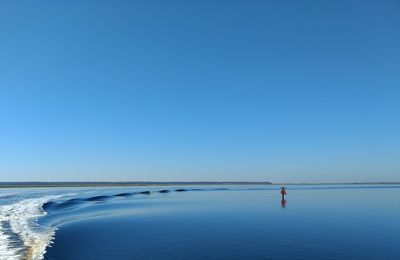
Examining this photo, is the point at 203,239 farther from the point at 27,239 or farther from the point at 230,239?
the point at 27,239

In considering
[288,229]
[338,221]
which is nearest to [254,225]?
[288,229]

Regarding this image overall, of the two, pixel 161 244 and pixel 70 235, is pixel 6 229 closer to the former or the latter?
pixel 70 235

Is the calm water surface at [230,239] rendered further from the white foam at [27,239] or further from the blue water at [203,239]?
the white foam at [27,239]

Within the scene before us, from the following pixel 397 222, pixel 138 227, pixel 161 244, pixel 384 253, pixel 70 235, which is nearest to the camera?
pixel 384 253

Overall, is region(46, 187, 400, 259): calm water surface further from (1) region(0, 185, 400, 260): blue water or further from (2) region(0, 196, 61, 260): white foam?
(2) region(0, 196, 61, 260): white foam

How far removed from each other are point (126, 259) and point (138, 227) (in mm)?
13553

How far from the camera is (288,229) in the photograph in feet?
99.9

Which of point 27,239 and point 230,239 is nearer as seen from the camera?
point 230,239

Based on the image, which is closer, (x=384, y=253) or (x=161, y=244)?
(x=384, y=253)

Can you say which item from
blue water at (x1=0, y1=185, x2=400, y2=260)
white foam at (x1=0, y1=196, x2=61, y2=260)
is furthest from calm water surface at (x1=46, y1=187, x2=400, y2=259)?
white foam at (x1=0, y1=196, x2=61, y2=260)

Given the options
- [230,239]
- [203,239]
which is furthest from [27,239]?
[230,239]

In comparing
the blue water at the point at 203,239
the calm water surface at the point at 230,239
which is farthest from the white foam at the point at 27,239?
the calm water surface at the point at 230,239

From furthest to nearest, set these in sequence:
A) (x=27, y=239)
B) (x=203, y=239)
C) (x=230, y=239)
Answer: (x=27, y=239) < (x=203, y=239) < (x=230, y=239)

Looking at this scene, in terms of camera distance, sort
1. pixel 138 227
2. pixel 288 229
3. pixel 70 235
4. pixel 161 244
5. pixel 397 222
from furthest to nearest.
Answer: pixel 397 222, pixel 138 227, pixel 288 229, pixel 70 235, pixel 161 244
